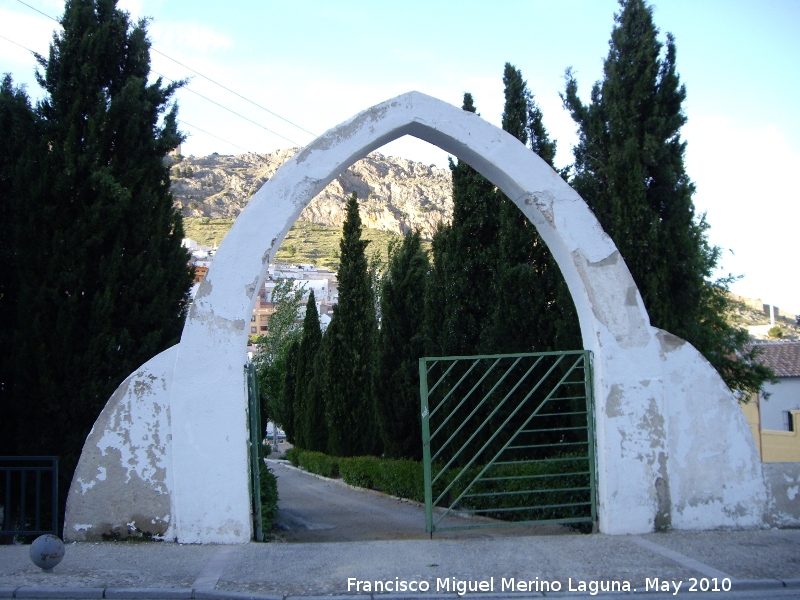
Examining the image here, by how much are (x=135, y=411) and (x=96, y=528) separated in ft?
3.57

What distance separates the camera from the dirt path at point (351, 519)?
9.16 metres

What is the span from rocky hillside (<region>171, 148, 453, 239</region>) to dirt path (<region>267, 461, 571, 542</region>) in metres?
72.4

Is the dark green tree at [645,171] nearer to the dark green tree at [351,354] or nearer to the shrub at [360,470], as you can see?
the shrub at [360,470]

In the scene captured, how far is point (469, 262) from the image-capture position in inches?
470

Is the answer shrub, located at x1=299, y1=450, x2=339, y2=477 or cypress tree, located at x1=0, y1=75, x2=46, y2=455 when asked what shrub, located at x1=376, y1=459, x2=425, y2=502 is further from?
cypress tree, located at x1=0, y1=75, x2=46, y2=455

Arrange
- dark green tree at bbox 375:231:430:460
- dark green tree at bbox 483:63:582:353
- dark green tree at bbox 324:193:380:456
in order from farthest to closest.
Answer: dark green tree at bbox 324:193:380:456
dark green tree at bbox 375:231:430:460
dark green tree at bbox 483:63:582:353

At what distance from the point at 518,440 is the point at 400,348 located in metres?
4.57

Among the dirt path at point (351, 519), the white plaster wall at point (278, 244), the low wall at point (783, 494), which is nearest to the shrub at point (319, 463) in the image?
the dirt path at point (351, 519)

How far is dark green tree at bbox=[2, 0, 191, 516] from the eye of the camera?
813 cm

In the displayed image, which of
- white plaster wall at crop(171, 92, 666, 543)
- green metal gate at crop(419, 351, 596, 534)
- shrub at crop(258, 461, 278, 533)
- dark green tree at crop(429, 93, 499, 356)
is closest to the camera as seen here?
white plaster wall at crop(171, 92, 666, 543)

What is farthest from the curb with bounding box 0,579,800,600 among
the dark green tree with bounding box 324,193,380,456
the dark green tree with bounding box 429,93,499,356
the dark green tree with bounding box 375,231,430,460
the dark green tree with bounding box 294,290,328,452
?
the dark green tree with bounding box 294,290,328,452

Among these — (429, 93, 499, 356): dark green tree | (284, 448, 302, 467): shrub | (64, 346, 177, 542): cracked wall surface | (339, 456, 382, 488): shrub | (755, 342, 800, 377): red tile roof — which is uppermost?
(429, 93, 499, 356): dark green tree

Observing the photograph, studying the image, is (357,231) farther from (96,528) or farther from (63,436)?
(96,528)

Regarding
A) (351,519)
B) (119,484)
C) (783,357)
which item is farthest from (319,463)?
(783,357)
